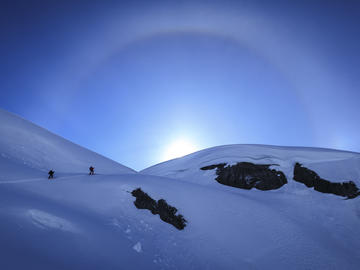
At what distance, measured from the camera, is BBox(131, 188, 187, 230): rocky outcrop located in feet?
38.9

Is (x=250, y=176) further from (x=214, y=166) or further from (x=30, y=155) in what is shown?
(x=30, y=155)

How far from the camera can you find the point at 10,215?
6.90 meters

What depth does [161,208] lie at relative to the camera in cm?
1252

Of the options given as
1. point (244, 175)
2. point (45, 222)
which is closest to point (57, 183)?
point (45, 222)

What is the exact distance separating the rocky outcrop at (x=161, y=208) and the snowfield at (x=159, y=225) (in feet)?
1.16

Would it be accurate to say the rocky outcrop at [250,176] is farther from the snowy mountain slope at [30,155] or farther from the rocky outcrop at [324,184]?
the snowy mountain slope at [30,155]

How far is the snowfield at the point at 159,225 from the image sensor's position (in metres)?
6.80

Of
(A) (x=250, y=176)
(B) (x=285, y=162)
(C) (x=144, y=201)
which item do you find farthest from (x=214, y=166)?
(C) (x=144, y=201)

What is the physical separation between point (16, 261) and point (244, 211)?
1316cm

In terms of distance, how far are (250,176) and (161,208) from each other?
12223 millimetres

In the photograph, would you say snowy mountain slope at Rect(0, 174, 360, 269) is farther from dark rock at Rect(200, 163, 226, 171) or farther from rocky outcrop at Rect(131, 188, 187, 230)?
dark rock at Rect(200, 163, 226, 171)

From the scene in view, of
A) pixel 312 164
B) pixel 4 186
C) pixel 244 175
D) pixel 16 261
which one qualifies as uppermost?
pixel 312 164

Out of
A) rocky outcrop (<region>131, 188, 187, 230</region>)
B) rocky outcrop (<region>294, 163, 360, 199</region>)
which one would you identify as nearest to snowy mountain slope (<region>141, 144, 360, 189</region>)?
rocky outcrop (<region>294, 163, 360, 199</region>)

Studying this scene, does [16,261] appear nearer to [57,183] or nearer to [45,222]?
[45,222]
